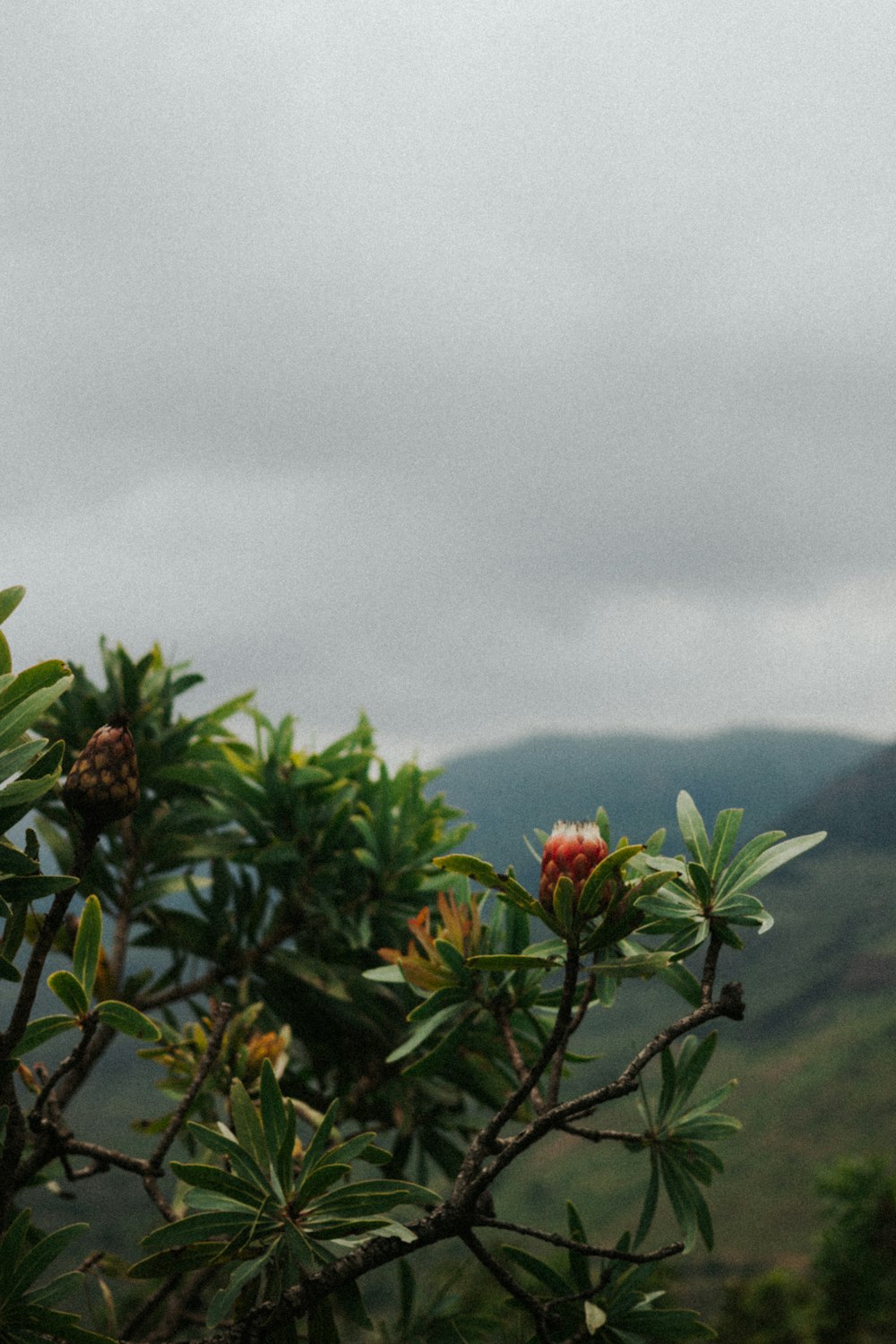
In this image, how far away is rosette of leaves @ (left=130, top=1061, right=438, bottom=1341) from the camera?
5.60 feet

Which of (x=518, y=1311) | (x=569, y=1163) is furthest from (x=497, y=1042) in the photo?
(x=569, y=1163)

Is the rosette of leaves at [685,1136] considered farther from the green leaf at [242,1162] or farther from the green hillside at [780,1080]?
the green hillside at [780,1080]

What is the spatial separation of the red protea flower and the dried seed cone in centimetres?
71

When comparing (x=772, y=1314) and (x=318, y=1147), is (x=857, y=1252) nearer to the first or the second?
(x=772, y=1314)

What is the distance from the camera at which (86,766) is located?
1.75 meters

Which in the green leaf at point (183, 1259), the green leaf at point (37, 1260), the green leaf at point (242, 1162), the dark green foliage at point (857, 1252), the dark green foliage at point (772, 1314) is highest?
the green leaf at point (242, 1162)

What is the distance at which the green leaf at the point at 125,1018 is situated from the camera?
1.76 m

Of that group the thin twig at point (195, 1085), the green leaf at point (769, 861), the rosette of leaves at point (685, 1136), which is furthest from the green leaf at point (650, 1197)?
the thin twig at point (195, 1085)

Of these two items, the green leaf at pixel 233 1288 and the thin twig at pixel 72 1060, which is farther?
the thin twig at pixel 72 1060

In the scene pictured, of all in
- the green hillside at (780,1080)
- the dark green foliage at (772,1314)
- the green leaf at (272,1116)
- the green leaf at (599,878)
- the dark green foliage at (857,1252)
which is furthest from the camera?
the green hillside at (780,1080)

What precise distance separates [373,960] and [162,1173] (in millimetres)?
1557

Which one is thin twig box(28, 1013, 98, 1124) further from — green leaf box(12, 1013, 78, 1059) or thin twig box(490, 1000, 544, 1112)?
thin twig box(490, 1000, 544, 1112)

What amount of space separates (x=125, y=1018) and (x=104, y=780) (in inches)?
16.1

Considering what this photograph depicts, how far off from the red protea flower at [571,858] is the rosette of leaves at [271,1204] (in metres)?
0.50
